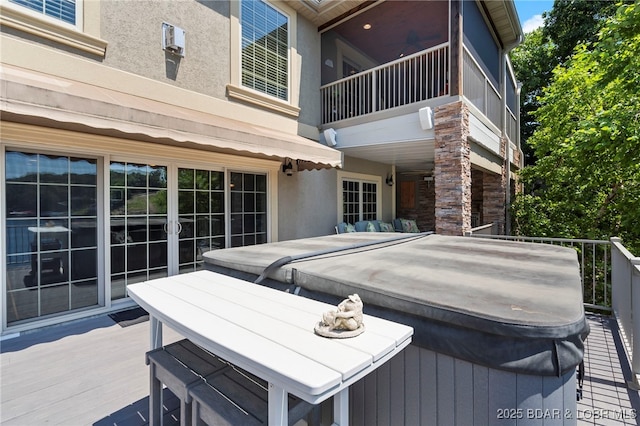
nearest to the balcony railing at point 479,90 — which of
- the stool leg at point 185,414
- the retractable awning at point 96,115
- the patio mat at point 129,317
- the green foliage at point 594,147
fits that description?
the green foliage at point 594,147

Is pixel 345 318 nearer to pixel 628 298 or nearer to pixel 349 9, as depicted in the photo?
pixel 628 298

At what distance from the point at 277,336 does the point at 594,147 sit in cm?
838

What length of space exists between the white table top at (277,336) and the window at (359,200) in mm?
9255

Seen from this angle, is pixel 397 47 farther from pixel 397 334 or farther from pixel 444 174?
pixel 397 334

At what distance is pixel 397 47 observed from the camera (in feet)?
40.7

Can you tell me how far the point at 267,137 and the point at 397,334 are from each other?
536cm

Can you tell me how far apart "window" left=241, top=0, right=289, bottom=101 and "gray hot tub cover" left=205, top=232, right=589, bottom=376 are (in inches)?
261

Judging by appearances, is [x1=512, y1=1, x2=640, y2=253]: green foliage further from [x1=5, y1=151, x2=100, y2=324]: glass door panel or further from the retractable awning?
[x1=5, y1=151, x2=100, y2=324]: glass door panel

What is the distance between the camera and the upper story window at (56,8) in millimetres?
5078

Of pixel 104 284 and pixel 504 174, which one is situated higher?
pixel 504 174

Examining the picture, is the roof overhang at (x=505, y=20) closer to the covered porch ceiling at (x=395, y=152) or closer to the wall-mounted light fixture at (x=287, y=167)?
the covered porch ceiling at (x=395, y=152)

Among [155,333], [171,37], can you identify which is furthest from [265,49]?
[155,333]

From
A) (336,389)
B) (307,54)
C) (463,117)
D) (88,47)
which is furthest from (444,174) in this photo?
(88,47)

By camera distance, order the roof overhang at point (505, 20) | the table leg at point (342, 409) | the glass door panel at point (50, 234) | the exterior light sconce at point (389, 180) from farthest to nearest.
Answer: the exterior light sconce at point (389, 180), the roof overhang at point (505, 20), the glass door panel at point (50, 234), the table leg at point (342, 409)
